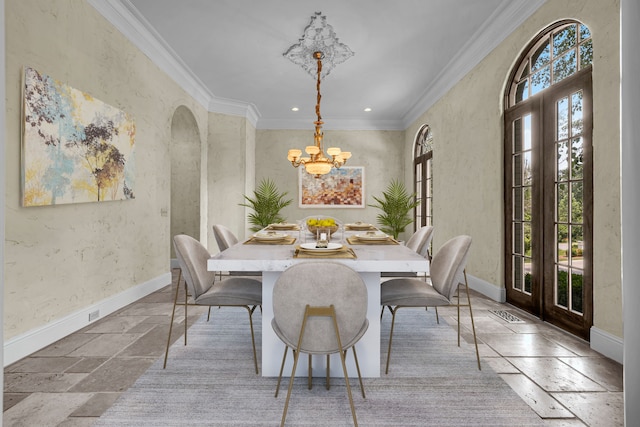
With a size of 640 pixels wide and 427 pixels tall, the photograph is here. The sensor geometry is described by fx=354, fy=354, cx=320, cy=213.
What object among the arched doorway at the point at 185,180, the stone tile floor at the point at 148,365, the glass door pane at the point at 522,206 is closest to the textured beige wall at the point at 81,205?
the stone tile floor at the point at 148,365

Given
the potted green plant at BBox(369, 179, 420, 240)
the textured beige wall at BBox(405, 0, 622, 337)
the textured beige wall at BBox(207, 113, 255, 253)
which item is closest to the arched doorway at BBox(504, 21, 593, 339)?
the textured beige wall at BBox(405, 0, 622, 337)

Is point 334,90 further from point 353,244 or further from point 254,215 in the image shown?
point 353,244

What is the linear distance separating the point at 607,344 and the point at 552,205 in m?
1.16

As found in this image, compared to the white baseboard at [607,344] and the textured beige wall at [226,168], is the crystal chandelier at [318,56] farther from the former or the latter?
the white baseboard at [607,344]

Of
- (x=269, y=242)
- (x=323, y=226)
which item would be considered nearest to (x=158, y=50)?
(x=269, y=242)

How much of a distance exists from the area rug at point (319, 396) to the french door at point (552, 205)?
1.03 m

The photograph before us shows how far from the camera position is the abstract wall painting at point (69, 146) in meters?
2.38

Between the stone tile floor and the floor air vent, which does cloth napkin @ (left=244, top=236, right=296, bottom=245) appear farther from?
the floor air vent

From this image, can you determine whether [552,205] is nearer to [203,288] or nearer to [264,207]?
[203,288]

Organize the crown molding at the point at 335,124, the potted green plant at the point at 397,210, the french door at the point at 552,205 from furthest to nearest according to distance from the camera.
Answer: the crown molding at the point at 335,124 → the potted green plant at the point at 397,210 → the french door at the point at 552,205

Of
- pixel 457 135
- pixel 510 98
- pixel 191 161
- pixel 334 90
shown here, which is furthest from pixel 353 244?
pixel 191 161

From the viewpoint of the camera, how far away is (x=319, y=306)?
1.56m

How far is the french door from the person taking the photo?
2.64m

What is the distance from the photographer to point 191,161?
586 cm
